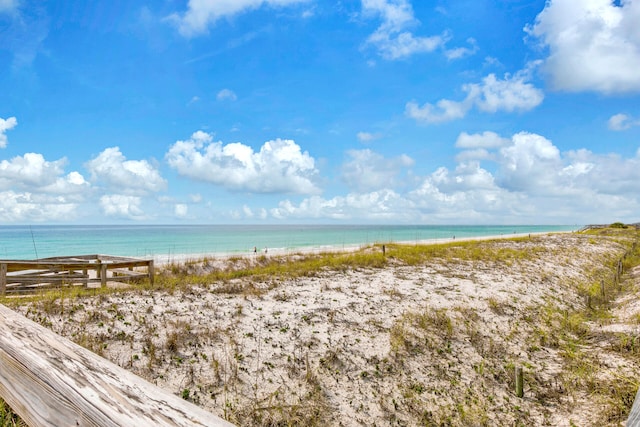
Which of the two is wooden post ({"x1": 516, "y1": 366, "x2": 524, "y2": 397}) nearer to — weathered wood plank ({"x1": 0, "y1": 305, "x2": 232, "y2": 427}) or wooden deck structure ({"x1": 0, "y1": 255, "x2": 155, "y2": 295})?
weathered wood plank ({"x1": 0, "y1": 305, "x2": 232, "y2": 427})

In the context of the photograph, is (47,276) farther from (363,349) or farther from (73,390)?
(73,390)

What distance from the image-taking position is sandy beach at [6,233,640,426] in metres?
6.88

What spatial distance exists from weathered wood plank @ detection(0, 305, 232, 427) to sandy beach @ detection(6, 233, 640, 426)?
4675mm

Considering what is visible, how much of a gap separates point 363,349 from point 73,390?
300 inches

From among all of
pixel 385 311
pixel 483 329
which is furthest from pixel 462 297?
pixel 385 311

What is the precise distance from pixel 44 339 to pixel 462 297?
1262cm

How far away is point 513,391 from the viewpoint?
8.12 m

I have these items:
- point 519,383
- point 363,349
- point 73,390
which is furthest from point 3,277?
point 519,383

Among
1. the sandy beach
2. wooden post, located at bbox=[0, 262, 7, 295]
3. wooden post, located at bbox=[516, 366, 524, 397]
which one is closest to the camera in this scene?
the sandy beach

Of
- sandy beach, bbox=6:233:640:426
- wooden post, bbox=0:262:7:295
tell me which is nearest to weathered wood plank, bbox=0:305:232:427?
sandy beach, bbox=6:233:640:426

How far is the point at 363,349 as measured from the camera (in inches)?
337

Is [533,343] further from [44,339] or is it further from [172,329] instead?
[44,339]

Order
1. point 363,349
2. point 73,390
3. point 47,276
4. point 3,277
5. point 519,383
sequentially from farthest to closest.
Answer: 1. point 47,276
2. point 3,277
3. point 363,349
4. point 519,383
5. point 73,390

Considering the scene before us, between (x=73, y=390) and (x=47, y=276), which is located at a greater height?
(x=73, y=390)
